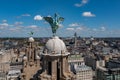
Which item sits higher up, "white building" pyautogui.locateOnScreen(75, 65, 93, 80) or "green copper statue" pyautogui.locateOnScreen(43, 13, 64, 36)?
"green copper statue" pyautogui.locateOnScreen(43, 13, 64, 36)

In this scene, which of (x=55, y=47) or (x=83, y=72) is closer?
(x=55, y=47)

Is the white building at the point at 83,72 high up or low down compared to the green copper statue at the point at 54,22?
down

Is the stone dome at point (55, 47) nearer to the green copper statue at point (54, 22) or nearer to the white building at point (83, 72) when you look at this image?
the green copper statue at point (54, 22)

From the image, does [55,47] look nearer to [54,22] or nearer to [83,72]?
[54,22]

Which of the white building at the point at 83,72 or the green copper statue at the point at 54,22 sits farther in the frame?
the white building at the point at 83,72

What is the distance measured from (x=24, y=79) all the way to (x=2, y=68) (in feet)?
255

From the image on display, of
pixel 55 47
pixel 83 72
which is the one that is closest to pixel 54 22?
pixel 55 47

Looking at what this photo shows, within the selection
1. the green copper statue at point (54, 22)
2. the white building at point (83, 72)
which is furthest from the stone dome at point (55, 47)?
the white building at point (83, 72)

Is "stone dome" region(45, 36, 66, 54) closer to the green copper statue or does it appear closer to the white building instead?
the green copper statue

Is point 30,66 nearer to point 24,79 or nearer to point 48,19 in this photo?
point 24,79

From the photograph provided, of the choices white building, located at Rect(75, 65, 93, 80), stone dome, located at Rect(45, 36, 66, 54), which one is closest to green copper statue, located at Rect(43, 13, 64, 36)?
stone dome, located at Rect(45, 36, 66, 54)

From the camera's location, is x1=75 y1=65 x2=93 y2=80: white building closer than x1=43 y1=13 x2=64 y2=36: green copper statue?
No

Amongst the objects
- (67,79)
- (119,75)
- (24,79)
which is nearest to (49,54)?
(67,79)

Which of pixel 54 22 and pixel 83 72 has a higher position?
pixel 54 22
